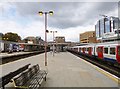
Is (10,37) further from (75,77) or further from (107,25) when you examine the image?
(75,77)

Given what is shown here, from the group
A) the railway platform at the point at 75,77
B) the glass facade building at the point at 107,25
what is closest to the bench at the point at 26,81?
the railway platform at the point at 75,77

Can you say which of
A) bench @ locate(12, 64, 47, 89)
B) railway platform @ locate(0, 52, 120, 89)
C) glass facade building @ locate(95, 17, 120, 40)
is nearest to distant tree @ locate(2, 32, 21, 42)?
glass facade building @ locate(95, 17, 120, 40)

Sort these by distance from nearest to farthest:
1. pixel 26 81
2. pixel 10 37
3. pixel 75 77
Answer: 1. pixel 26 81
2. pixel 75 77
3. pixel 10 37

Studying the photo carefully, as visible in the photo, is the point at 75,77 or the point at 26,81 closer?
the point at 26,81

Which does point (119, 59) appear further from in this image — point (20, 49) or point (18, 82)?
A: point (20, 49)

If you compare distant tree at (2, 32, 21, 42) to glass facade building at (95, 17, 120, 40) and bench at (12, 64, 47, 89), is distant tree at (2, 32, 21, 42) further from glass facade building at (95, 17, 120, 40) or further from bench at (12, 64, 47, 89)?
bench at (12, 64, 47, 89)

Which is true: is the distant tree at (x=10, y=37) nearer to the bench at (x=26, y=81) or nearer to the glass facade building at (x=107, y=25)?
the glass facade building at (x=107, y=25)

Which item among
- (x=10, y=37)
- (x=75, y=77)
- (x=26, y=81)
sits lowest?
(x=75, y=77)

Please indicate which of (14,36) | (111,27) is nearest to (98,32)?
(111,27)

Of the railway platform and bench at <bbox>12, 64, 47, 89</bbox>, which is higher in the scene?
bench at <bbox>12, 64, 47, 89</bbox>

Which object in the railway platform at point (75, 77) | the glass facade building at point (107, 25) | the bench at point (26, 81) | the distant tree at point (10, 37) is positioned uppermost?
the glass facade building at point (107, 25)

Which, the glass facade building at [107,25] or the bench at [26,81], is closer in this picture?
the bench at [26,81]

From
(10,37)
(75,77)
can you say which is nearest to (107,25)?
(10,37)

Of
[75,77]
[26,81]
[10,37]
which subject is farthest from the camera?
[10,37]
